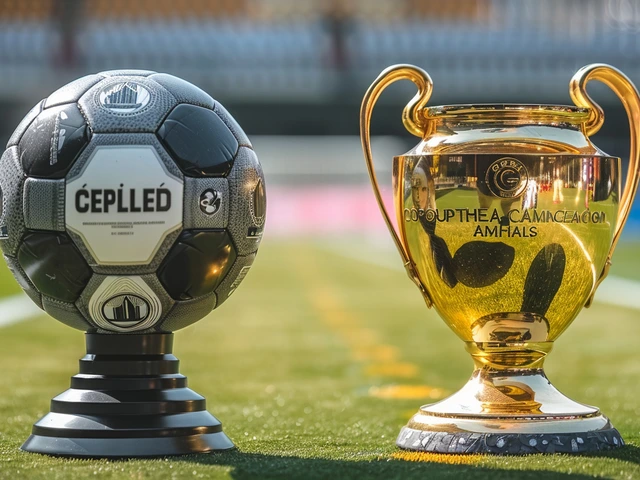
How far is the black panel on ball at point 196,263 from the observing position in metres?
2.69

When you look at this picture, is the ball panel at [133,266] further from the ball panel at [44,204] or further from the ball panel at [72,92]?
the ball panel at [72,92]

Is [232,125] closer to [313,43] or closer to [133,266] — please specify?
[133,266]

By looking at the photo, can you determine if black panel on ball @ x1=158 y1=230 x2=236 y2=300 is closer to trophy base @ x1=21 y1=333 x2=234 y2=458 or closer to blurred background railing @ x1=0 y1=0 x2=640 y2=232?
trophy base @ x1=21 y1=333 x2=234 y2=458

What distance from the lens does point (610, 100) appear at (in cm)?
2886

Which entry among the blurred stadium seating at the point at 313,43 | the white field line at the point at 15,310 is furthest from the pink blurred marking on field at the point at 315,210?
the white field line at the point at 15,310

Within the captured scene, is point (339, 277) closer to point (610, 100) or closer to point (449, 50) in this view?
point (610, 100)

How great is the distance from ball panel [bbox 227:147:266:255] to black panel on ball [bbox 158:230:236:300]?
0.13ft

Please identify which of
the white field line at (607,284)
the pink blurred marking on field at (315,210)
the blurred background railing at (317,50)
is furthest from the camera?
the pink blurred marking on field at (315,210)

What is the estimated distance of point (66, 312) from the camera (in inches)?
110

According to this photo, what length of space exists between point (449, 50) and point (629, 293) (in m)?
23.5

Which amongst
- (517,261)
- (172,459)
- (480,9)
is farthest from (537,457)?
(480,9)

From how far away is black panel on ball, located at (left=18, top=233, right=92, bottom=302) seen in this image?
2670 mm

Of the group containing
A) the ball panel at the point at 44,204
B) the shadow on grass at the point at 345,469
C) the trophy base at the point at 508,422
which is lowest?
the shadow on grass at the point at 345,469

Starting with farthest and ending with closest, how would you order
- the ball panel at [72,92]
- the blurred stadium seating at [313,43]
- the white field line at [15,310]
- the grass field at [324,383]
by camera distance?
the blurred stadium seating at [313,43], the white field line at [15,310], the ball panel at [72,92], the grass field at [324,383]
